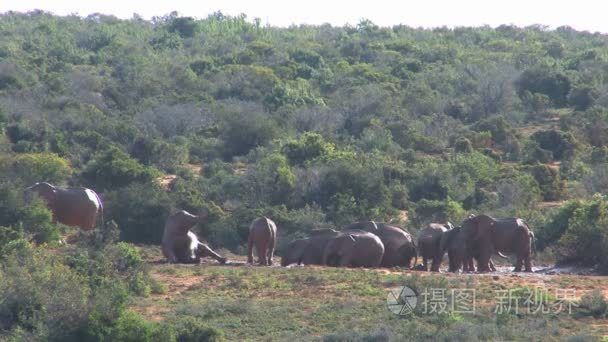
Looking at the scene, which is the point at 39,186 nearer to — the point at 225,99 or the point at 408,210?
the point at 408,210

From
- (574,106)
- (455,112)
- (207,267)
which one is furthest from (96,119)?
(207,267)

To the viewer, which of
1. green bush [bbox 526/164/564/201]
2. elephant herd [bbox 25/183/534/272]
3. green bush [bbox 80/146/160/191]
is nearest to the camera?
elephant herd [bbox 25/183/534/272]

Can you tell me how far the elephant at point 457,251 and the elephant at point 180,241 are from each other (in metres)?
3.73

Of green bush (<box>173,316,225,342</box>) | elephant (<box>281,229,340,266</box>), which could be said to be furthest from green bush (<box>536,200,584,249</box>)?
green bush (<box>173,316,225,342</box>)

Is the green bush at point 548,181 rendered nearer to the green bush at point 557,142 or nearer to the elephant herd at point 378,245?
the green bush at point 557,142

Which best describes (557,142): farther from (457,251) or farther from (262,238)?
(262,238)

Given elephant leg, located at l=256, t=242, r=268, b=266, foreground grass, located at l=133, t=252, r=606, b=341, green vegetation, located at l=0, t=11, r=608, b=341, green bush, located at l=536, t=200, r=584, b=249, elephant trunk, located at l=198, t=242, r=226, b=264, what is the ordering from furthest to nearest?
1. green bush, located at l=536, t=200, r=584, b=249
2. elephant trunk, located at l=198, t=242, r=226, b=264
3. elephant leg, located at l=256, t=242, r=268, b=266
4. green vegetation, located at l=0, t=11, r=608, b=341
5. foreground grass, located at l=133, t=252, r=606, b=341

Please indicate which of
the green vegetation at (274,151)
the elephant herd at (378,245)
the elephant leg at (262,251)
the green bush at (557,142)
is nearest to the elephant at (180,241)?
the elephant herd at (378,245)

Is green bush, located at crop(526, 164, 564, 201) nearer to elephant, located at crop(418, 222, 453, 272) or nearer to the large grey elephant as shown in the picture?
elephant, located at crop(418, 222, 453, 272)

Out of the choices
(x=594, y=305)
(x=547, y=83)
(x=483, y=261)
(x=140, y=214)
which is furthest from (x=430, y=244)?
(x=547, y=83)

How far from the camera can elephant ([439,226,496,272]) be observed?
26.0 metres

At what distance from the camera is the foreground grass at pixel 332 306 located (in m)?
19.4

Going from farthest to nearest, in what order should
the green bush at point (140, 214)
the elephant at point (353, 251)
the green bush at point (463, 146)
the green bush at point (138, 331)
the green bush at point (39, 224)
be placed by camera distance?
the green bush at point (463, 146)
the green bush at point (140, 214)
the elephant at point (353, 251)
the green bush at point (39, 224)
the green bush at point (138, 331)

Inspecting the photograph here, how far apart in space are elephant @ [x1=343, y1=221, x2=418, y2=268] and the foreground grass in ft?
5.37
